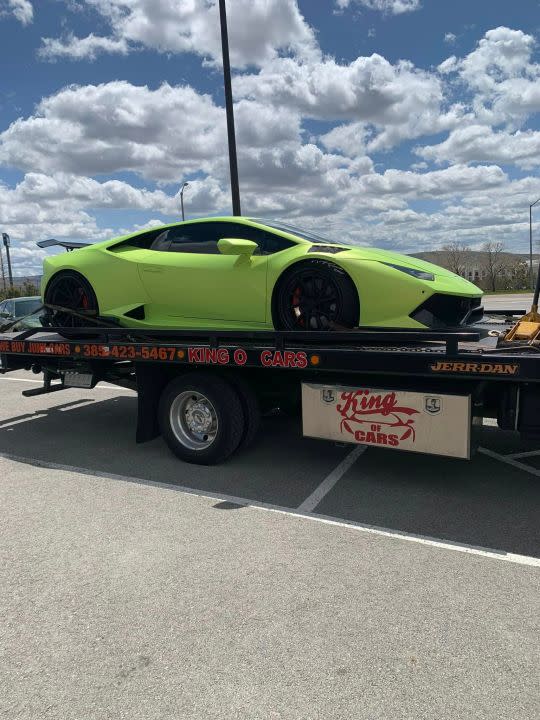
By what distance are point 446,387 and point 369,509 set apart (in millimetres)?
1073

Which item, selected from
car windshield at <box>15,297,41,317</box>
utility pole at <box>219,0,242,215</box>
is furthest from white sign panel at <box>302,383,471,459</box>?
car windshield at <box>15,297,41,317</box>

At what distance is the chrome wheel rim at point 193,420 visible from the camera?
17.1 ft

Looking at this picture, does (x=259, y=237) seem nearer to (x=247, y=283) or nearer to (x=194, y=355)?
(x=247, y=283)

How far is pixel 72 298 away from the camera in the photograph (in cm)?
593

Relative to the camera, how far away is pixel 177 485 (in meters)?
4.68

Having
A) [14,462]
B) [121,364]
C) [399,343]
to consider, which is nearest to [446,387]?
[399,343]

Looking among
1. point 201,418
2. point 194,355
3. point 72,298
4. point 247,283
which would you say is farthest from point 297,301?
point 72,298

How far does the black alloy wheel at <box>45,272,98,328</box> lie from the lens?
19.0 feet

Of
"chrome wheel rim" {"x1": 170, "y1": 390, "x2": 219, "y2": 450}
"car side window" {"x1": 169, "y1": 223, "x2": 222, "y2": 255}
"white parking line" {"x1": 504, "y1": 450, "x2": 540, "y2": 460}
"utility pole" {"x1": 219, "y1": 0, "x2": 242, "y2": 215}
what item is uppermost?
"utility pole" {"x1": 219, "y1": 0, "x2": 242, "y2": 215}

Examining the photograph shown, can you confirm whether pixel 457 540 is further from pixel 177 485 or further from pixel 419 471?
pixel 177 485

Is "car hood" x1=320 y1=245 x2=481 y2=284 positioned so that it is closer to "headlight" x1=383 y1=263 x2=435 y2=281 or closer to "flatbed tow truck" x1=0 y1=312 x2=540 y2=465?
"headlight" x1=383 y1=263 x2=435 y2=281

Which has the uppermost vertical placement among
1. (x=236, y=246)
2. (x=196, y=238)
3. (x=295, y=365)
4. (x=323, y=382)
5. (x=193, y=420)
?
(x=196, y=238)

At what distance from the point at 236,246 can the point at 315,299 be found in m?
0.77

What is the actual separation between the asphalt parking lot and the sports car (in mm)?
1337
